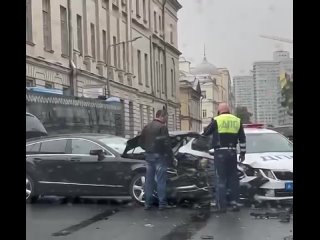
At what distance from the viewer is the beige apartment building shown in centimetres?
605

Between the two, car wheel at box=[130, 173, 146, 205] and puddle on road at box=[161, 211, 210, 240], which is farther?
car wheel at box=[130, 173, 146, 205]

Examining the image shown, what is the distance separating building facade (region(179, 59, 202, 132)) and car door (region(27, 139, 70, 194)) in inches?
57.2

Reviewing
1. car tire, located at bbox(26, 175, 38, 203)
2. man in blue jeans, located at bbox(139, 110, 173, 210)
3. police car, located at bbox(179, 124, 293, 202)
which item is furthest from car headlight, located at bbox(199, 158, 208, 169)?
car tire, located at bbox(26, 175, 38, 203)

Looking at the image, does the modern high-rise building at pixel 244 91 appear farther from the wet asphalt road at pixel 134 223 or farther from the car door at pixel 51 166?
the car door at pixel 51 166

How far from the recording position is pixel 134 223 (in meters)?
6.75

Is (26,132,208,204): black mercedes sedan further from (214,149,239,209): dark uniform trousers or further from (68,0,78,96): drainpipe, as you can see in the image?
(68,0,78,96): drainpipe

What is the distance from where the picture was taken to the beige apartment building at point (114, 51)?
6055mm

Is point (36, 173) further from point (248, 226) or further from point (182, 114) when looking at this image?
point (248, 226)

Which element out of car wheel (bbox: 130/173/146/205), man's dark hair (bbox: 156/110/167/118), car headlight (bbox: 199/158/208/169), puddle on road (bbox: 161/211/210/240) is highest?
man's dark hair (bbox: 156/110/167/118)

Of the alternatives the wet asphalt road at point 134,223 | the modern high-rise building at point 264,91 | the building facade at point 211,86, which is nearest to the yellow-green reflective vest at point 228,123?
the building facade at point 211,86

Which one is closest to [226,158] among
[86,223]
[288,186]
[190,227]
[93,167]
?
[288,186]

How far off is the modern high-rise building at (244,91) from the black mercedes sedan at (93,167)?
0.68 meters
